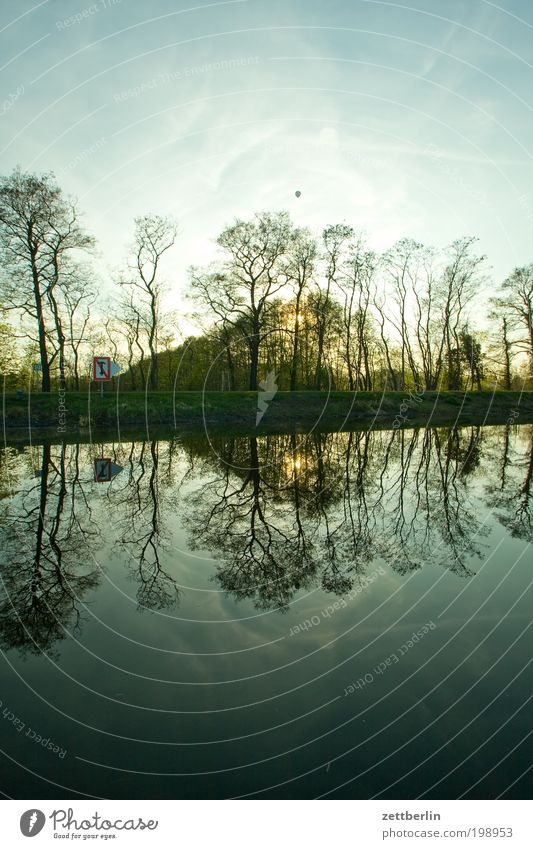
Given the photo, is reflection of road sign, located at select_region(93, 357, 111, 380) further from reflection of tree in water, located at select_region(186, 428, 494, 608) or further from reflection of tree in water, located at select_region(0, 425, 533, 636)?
reflection of tree in water, located at select_region(186, 428, 494, 608)

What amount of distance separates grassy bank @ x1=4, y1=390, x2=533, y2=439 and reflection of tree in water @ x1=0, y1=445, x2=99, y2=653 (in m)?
19.8

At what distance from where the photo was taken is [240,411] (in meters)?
38.9

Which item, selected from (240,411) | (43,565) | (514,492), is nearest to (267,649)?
(43,565)

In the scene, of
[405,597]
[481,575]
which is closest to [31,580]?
[405,597]

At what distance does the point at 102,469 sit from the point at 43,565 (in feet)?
29.3

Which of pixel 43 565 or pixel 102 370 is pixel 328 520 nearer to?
pixel 43 565

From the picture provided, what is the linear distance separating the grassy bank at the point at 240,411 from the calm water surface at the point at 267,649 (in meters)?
22.4

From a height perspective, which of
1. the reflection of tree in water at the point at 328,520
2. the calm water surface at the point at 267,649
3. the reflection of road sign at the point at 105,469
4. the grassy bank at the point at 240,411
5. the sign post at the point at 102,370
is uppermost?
the sign post at the point at 102,370

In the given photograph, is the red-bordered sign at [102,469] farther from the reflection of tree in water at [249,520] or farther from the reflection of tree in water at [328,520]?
the reflection of tree in water at [328,520]

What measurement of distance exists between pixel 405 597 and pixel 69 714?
3.84 metres

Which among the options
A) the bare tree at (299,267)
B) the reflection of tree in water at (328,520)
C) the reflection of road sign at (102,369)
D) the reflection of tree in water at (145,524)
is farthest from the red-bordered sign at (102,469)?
the bare tree at (299,267)

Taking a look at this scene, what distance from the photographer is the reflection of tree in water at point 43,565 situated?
5.14 meters

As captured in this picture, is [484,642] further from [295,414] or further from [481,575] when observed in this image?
[295,414]

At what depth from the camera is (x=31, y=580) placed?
6.26 metres
